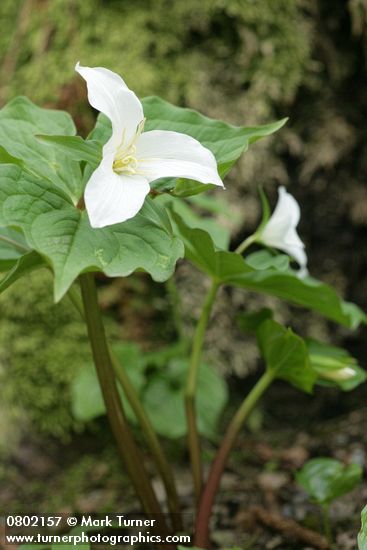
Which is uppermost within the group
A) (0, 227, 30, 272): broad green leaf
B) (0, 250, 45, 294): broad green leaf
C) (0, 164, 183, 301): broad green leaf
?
(0, 164, 183, 301): broad green leaf

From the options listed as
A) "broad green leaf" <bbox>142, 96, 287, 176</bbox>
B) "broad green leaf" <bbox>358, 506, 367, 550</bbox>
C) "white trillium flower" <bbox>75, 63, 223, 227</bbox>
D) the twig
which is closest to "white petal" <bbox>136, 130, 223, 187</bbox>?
"white trillium flower" <bbox>75, 63, 223, 227</bbox>

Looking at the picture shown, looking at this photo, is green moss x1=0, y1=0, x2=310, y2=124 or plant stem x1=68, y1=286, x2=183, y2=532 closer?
plant stem x1=68, y1=286, x2=183, y2=532

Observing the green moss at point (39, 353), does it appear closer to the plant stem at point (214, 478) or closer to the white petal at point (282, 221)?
the plant stem at point (214, 478)

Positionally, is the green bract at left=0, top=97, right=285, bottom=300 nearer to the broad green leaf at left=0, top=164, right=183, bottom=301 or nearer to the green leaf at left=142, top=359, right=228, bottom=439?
the broad green leaf at left=0, top=164, right=183, bottom=301

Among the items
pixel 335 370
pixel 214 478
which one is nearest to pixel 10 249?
pixel 214 478

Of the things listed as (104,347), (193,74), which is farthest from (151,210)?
(193,74)

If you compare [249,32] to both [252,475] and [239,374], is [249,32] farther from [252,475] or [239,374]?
[252,475]

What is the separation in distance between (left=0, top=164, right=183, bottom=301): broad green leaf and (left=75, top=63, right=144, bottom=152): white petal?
139 mm

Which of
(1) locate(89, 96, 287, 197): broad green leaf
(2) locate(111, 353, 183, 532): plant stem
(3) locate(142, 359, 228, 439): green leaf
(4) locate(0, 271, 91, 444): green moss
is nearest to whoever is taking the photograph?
(1) locate(89, 96, 287, 197): broad green leaf

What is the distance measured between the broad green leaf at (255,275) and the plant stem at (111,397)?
25 centimetres

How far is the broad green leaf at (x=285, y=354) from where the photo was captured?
141cm

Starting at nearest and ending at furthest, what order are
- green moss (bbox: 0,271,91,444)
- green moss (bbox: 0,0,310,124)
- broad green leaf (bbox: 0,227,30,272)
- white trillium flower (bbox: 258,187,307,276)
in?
broad green leaf (bbox: 0,227,30,272)
white trillium flower (bbox: 258,187,307,276)
green moss (bbox: 0,271,91,444)
green moss (bbox: 0,0,310,124)

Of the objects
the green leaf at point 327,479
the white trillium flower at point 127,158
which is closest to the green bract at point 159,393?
the green leaf at point 327,479

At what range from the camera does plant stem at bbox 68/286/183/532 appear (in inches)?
53.7
